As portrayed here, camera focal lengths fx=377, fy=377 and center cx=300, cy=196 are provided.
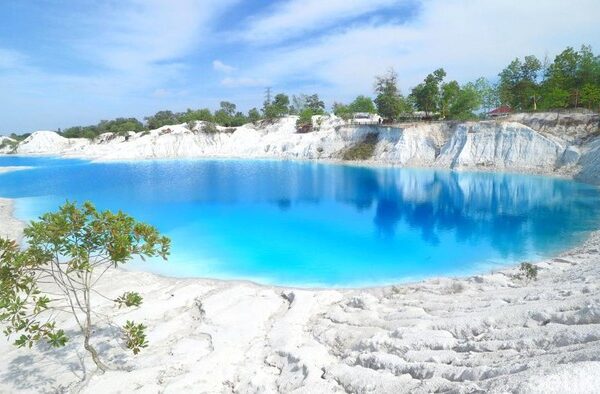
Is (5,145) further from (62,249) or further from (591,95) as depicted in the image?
(591,95)

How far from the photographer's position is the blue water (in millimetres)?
17812

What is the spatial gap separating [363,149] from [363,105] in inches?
981

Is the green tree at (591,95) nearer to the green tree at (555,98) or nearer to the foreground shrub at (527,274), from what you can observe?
the green tree at (555,98)

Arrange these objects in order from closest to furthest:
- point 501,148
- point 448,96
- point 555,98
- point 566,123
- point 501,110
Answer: point 566,123 < point 501,148 < point 555,98 < point 448,96 < point 501,110

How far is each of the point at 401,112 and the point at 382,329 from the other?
61.1 metres

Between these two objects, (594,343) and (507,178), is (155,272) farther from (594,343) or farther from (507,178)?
(507,178)

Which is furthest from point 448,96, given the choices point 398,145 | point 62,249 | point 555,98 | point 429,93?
point 62,249

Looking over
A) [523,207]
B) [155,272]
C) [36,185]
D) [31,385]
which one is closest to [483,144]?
[523,207]

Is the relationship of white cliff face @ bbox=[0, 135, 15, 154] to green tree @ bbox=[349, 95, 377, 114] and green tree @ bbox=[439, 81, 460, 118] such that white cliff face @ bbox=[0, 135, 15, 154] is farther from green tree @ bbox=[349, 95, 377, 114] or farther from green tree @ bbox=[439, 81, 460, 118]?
green tree @ bbox=[439, 81, 460, 118]

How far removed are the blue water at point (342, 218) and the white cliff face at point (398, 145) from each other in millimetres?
4139

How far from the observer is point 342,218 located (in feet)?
89.6

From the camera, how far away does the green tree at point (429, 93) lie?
61.3 meters

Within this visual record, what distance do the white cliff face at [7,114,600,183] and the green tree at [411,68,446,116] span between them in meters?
7.85

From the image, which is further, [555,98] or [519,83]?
[519,83]
